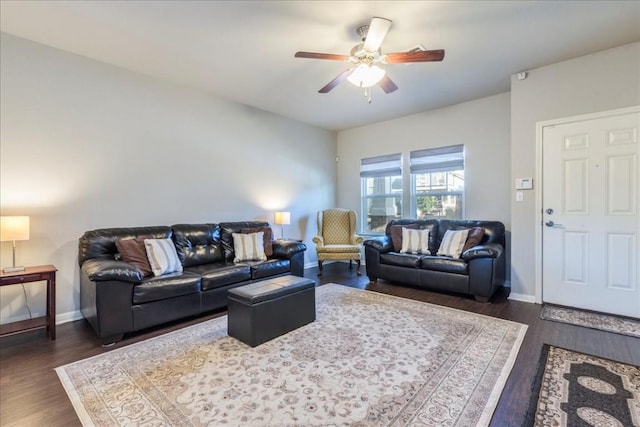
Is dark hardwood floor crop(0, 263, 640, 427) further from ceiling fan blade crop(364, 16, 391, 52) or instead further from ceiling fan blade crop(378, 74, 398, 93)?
ceiling fan blade crop(364, 16, 391, 52)

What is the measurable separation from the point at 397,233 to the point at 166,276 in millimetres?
3222

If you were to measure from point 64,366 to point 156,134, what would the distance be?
2.63 m

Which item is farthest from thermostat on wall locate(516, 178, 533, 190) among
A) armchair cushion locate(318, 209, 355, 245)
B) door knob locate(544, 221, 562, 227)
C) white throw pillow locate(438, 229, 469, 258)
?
armchair cushion locate(318, 209, 355, 245)

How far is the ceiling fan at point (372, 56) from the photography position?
2.33 m

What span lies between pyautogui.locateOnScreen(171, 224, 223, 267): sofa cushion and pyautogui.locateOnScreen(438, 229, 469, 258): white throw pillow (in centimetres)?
303

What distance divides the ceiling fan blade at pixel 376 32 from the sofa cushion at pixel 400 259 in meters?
2.65

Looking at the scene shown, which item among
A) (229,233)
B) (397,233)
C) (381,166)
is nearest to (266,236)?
(229,233)

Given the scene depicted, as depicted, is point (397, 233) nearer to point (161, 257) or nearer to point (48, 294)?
point (161, 257)

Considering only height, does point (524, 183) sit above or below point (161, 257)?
above

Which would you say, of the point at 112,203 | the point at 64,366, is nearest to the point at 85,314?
the point at 64,366

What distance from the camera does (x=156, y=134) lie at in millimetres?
3738

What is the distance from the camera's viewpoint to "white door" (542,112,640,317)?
2.98 m

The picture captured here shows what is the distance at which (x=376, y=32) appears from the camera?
2.37m

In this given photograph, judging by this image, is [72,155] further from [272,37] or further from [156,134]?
[272,37]
